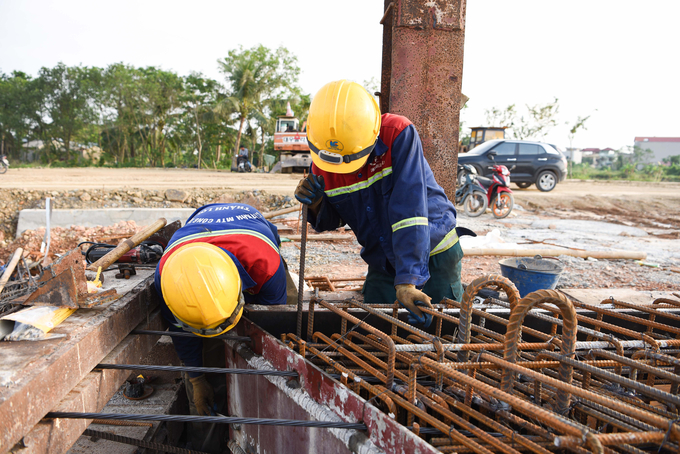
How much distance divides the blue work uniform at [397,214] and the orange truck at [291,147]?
1667 cm

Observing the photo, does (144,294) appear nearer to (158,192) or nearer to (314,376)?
(314,376)

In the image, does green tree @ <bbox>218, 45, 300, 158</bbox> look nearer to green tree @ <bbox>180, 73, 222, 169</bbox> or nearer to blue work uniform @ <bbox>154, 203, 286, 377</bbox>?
green tree @ <bbox>180, 73, 222, 169</bbox>

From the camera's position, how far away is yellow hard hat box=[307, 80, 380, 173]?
2.34 meters

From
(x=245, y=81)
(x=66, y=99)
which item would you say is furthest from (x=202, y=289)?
(x=66, y=99)

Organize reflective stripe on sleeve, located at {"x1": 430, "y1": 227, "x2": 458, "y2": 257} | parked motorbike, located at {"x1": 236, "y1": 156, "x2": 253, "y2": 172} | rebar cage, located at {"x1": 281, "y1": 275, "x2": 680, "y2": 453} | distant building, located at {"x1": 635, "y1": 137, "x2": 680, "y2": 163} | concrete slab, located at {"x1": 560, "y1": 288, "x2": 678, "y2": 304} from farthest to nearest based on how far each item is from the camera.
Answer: distant building, located at {"x1": 635, "y1": 137, "x2": 680, "y2": 163} → parked motorbike, located at {"x1": 236, "y1": 156, "x2": 253, "y2": 172} → concrete slab, located at {"x1": 560, "y1": 288, "x2": 678, "y2": 304} → reflective stripe on sleeve, located at {"x1": 430, "y1": 227, "x2": 458, "y2": 257} → rebar cage, located at {"x1": 281, "y1": 275, "x2": 680, "y2": 453}

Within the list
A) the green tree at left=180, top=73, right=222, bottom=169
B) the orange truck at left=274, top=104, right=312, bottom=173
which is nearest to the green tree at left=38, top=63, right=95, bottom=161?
the green tree at left=180, top=73, right=222, bottom=169

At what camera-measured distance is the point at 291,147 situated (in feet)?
66.6

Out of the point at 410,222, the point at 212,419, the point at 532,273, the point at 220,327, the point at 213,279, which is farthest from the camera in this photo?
the point at 532,273

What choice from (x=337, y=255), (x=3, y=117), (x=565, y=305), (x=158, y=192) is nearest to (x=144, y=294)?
(x=565, y=305)

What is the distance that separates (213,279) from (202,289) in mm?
73

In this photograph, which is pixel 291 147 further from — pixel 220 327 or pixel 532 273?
pixel 220 327

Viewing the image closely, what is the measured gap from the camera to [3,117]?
32719 mm

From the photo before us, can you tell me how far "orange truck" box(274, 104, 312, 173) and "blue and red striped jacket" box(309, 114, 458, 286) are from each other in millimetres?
16685

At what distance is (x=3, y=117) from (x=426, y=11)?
40506mm
